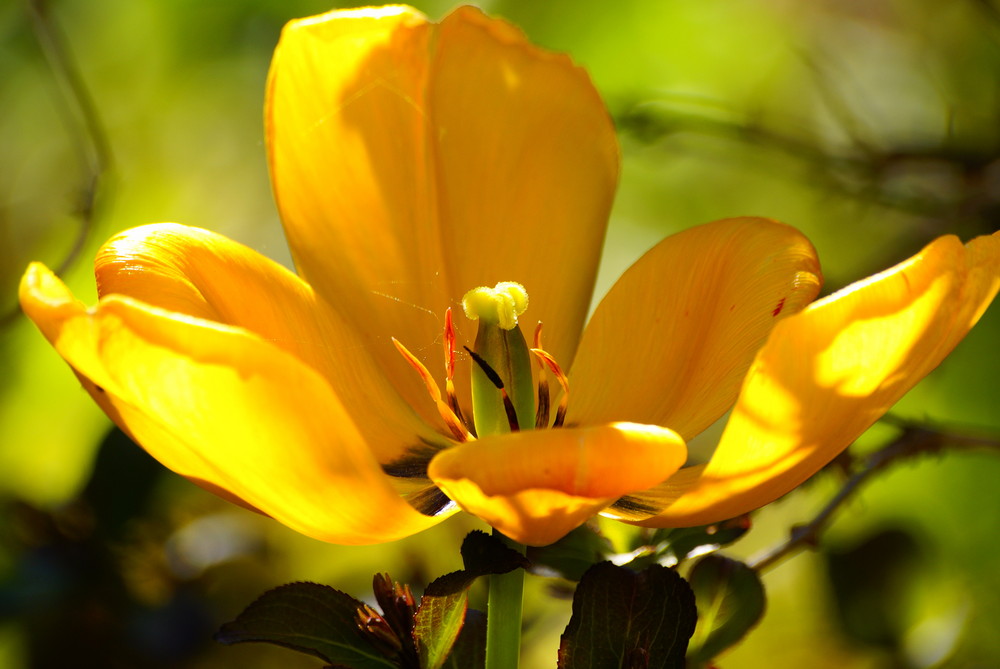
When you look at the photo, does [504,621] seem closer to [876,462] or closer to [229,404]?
[229,404]

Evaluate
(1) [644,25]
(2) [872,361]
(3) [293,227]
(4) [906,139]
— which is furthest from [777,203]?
(2) [872,361]

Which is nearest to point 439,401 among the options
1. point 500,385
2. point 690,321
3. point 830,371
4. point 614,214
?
point 500,385

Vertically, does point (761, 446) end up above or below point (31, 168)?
above

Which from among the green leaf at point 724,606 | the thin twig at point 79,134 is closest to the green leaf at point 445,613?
the green leaf at point 724,606

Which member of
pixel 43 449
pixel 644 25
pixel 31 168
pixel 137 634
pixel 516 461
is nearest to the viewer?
pixel 516 461

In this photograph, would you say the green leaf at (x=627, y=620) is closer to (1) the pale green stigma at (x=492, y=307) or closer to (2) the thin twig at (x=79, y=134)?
(1) the pale green stigma at (x=492, y=307)

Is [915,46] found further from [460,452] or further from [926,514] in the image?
[460,452]

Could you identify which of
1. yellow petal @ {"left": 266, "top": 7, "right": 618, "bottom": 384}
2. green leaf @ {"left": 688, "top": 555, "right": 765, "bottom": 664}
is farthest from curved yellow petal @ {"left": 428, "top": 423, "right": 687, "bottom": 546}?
yellow petal @ {"left": 266, "top": 7, "right": 618, "bottom": 384}
